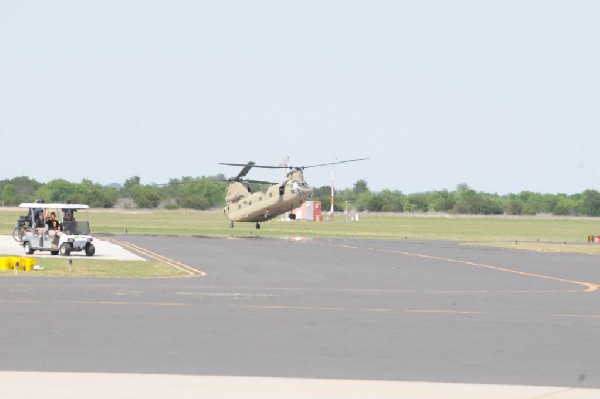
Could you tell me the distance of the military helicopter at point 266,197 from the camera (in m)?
93.2

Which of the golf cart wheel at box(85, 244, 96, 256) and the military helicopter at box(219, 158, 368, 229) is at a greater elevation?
the military helicopter at box(219, 158, 368, 229)

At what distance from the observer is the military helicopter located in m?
93.2

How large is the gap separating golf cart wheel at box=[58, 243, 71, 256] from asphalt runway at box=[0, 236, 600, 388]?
11.1 meters

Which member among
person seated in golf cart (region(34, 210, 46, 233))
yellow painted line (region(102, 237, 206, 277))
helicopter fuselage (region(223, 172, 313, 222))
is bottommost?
yellow painted line (region(102, 237, 206, 277))

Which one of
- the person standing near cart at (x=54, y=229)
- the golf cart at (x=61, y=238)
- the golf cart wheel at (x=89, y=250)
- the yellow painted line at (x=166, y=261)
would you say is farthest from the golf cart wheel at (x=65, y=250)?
the yellow painted line at (x=166, y=261)

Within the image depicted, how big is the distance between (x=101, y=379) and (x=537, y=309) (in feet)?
54.3

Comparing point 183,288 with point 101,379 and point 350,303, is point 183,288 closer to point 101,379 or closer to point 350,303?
point 350,303

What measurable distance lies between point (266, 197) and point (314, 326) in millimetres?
71525

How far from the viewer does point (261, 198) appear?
97.7 meters

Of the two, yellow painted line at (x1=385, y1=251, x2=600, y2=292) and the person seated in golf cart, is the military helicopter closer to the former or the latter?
yellow painted line at (x1=385, y1=251, x2=600, y2=292)

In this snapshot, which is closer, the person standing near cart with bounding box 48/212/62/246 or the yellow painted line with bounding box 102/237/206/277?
the yellow painted line with bounding box 102/237/206/277

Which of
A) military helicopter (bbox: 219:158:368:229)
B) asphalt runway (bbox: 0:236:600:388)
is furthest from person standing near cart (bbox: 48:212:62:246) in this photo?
military helicopter (bbox: 219:158:368:229)

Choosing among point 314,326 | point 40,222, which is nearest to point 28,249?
point 40,222

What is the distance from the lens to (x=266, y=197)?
317 feet
